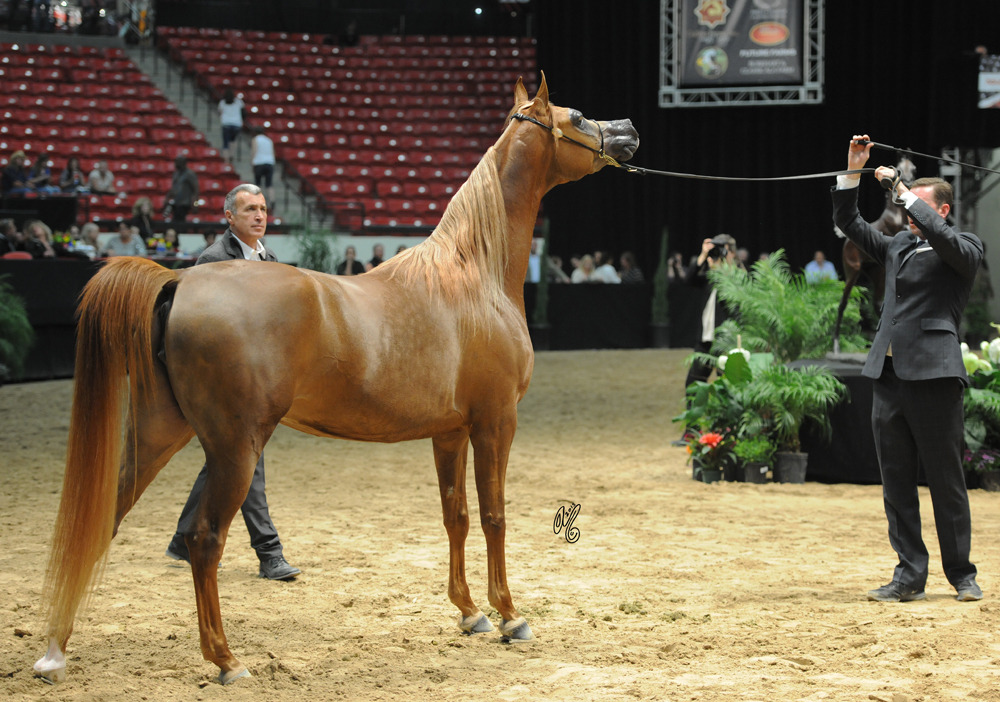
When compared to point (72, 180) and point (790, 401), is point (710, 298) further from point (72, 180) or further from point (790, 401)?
point (72, 180)

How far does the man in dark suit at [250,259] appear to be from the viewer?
4441 millimetres

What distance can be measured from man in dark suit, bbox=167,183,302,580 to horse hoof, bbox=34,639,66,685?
816 mm

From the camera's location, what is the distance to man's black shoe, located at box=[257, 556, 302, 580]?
15.7 feet

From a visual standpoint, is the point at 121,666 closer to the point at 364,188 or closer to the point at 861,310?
the point at 861,310

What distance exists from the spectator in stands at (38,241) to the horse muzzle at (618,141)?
1067cm

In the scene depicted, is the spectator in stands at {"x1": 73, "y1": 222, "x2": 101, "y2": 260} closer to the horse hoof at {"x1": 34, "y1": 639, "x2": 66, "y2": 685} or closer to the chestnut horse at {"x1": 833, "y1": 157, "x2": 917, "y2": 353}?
the chestnut horse at {"x1": 833, "y1": 157, "x2": 917, "y2": 353}

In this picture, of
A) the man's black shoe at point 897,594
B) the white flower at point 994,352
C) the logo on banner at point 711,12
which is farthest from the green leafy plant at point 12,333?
the logo on banner at point 711,12

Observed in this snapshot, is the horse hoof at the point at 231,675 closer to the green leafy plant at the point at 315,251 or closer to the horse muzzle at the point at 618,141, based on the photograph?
the horse muzzle at the point at 618,141

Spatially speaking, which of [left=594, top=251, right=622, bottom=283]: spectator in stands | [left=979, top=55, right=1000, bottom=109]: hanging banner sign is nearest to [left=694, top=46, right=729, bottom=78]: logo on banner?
[left=594, top=251, right=622, bottom=283]: spectator in stands

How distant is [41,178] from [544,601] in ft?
45.3

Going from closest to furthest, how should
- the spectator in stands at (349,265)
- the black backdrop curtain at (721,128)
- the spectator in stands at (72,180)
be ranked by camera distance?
the spectator in stands at (349,265), the spectator in stands at (72,180), the black backdrop curtain at (721,128)

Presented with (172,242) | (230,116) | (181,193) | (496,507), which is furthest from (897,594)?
(230,116)

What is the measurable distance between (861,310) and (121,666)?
7.67m

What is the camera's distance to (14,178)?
15.2 m
